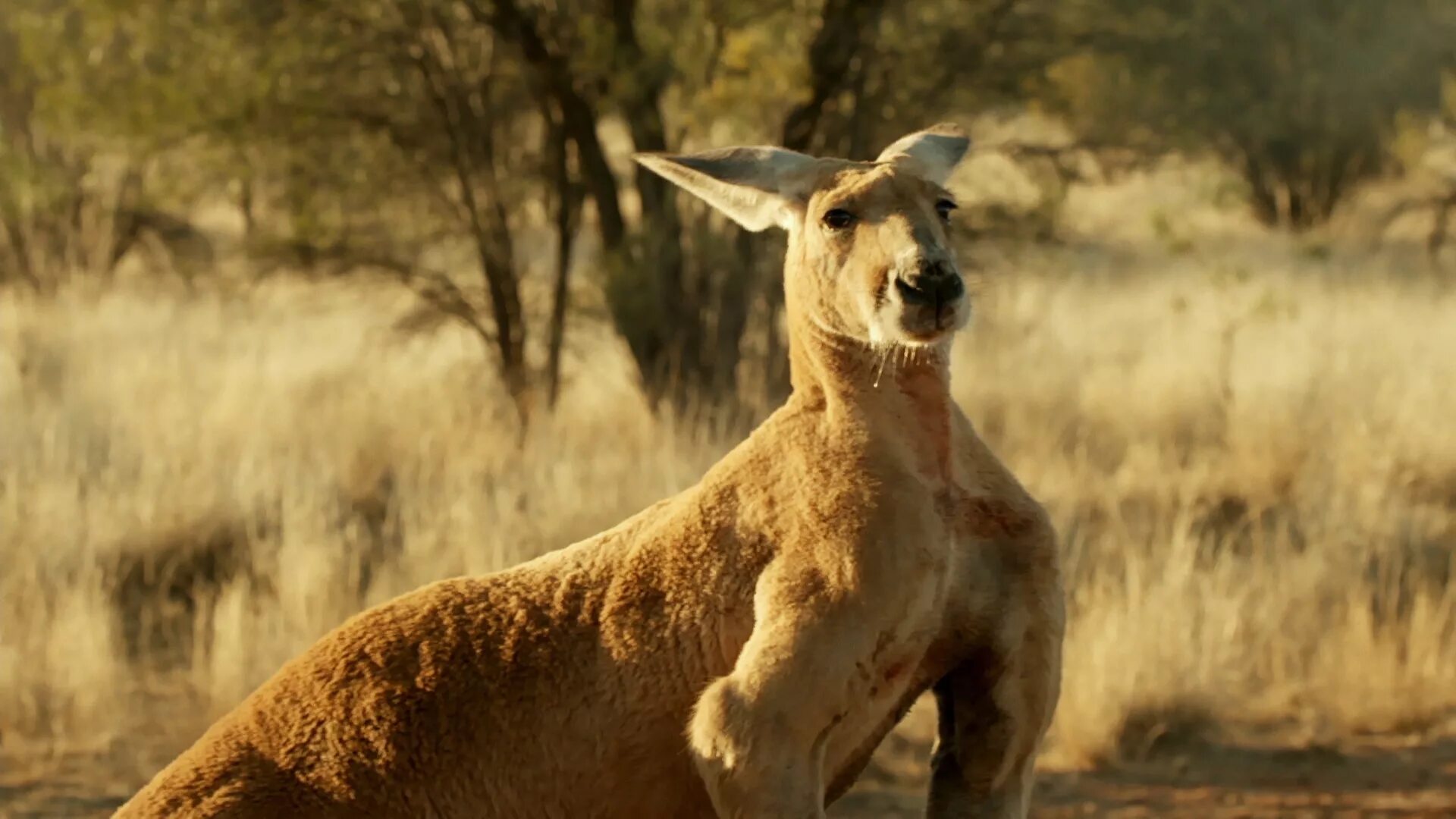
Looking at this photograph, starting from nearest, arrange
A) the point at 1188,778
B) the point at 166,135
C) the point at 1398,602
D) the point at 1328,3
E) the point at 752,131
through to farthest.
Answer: the point at 1188,778, the point at 1398,602, the point at 166,135, the point at 752,131, the point at 1328,3

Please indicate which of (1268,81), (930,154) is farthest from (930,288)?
(1268,81)

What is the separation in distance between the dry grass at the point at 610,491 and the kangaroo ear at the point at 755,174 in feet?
11.7

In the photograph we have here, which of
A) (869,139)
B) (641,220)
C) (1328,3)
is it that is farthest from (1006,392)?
(1328,3)

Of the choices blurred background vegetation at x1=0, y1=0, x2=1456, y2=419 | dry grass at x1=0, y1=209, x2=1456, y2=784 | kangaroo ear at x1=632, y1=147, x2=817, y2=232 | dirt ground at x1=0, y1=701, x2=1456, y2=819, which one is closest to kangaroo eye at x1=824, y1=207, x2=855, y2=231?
kangaroo ear at x1=632, y1=147, x2=817, y2=232

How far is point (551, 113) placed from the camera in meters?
10.8

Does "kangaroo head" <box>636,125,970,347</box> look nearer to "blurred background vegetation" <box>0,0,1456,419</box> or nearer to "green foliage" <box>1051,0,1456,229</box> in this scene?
"blurred background vegetation" <box>0,0,1456,419</box>

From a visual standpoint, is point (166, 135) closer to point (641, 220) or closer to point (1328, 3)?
point (641, 220)

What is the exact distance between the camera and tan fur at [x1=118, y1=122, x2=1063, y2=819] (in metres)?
2.88

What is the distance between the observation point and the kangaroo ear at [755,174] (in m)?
3.14

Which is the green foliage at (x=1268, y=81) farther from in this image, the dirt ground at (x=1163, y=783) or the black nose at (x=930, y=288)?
the black nose at (x=930, y=288)

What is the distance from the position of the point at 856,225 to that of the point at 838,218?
0.04 metres

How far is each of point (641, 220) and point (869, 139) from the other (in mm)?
1344

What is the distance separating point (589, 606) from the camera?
3178 millimetres

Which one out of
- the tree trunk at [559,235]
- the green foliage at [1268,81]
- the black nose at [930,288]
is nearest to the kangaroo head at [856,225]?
the black nose at [930,288]
